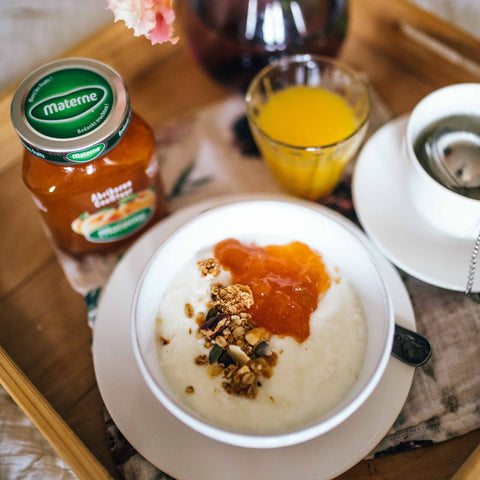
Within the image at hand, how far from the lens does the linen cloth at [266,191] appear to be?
0.87 metres

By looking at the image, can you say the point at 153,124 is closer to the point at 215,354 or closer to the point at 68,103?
the point at 68,103

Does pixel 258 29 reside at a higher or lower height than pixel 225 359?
higher

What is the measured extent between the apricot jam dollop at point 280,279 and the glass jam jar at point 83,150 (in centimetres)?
21

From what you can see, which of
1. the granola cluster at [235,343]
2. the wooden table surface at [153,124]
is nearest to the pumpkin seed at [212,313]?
the granola cluster at [235,343]

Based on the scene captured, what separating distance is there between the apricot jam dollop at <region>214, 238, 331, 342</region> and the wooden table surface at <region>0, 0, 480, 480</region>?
28cm

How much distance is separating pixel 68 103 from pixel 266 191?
493mm

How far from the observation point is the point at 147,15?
82 cm

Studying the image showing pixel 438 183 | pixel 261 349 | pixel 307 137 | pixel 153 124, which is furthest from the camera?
pixel 153 124

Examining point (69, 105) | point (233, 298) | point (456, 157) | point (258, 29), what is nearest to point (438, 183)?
point (456, 157)

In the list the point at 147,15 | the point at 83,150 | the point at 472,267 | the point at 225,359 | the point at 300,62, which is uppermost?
the point at 147,15

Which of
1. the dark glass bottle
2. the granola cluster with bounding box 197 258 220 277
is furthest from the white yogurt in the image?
the dark glass bottle

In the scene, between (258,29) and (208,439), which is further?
(258,29)

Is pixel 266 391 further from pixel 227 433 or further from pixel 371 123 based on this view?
pixel 371 123

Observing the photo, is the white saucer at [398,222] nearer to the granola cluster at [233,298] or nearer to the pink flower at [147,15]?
the granola cluster at [233,298]
